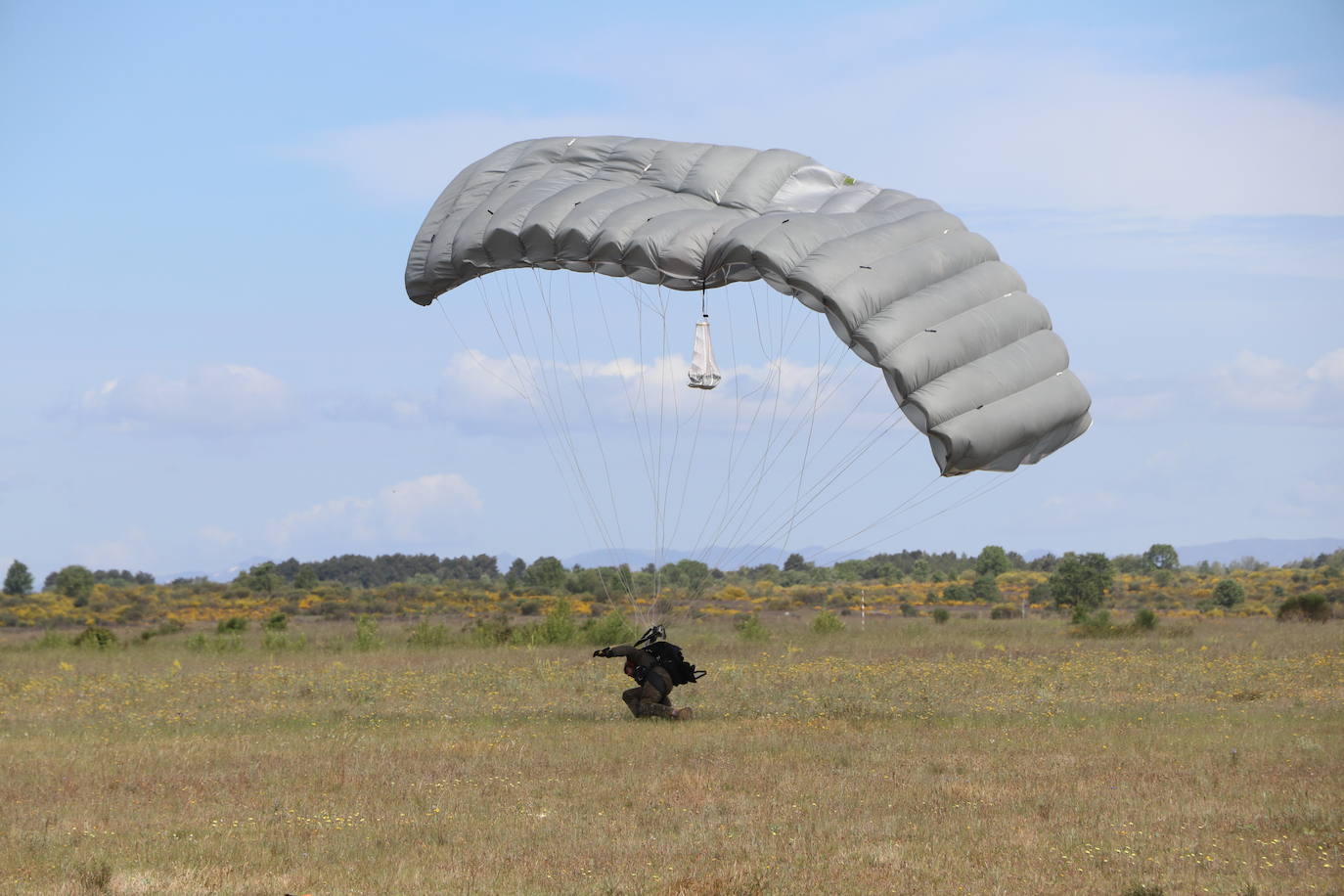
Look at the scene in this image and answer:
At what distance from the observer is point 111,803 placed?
12.9 meters

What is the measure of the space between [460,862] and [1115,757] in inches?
311

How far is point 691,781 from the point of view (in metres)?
13.5

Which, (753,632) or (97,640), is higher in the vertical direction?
(753,632)

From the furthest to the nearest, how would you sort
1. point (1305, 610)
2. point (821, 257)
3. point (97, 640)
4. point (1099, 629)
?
point (1305, 610), point (97, 640), point (1099, 629), point (821, 257)

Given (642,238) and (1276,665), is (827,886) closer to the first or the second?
(642,238)

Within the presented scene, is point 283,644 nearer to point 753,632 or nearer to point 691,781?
point 753,632

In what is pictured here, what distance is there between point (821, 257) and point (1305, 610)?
100 ft

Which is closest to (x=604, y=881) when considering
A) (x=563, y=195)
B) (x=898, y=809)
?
(x=898, y=809)

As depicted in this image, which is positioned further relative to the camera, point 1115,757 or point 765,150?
point 765,150

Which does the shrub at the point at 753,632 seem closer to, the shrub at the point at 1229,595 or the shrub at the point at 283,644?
the shrub at the point at 283,644

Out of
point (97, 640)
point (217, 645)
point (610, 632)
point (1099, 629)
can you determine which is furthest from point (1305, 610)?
point (97, 640)

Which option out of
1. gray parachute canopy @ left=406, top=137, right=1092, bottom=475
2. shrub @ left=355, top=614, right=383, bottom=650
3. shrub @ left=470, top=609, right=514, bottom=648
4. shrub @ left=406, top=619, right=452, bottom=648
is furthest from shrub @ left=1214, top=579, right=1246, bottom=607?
gray parachute canopy @ left=406, top=137, right=1092, bottom=475

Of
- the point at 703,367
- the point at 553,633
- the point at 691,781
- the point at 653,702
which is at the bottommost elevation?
the point at 691,781

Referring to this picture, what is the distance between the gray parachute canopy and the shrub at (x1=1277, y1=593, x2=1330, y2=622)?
1089 inches
